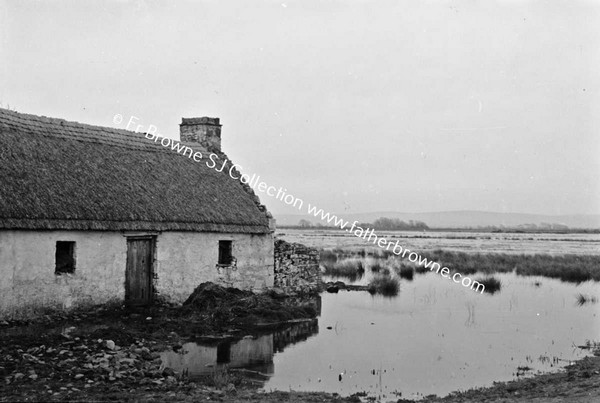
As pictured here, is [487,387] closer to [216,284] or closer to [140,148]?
[216,284]

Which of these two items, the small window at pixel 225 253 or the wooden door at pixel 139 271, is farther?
the small window at pixel 225 253

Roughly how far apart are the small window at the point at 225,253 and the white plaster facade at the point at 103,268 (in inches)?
7.0

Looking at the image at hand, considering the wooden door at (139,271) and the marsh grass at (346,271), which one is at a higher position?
the wooden door at (139,271)

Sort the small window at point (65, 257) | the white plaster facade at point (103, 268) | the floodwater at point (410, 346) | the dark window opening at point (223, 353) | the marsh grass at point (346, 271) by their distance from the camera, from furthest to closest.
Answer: the marsh grass at point (346, 271) < the small window at point (65, 257) < the white plaster facade at point (103, 268) < the dark window opening at point (223, 353) < the floodwater at point (410, 346)

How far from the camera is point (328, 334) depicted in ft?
53.9

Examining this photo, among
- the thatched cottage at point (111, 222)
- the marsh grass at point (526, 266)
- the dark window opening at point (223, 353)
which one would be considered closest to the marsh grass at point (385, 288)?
the thatched cottage at point (111, 222)

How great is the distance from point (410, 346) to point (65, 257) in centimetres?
864

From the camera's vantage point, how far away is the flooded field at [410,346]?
11883 millimetres

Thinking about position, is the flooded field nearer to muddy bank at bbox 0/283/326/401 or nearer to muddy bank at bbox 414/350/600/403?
muddy bank at bbox 414/350/600/403

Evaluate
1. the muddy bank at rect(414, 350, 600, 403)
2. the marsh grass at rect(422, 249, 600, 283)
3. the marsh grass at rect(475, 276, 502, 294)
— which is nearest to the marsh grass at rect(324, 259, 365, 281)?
the marsh grass at rect(422, 249, 600, 283)

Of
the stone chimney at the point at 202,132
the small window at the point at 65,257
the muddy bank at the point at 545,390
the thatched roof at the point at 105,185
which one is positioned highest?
the stone chimney at the point at 202,132

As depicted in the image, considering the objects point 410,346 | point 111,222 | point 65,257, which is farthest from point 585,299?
point 65,257

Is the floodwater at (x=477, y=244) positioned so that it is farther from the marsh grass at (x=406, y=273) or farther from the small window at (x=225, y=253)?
the small window at (x=225, y=253)

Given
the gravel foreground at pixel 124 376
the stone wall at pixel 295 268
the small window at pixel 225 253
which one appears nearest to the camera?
the gravel foreground at pixel 124 376
